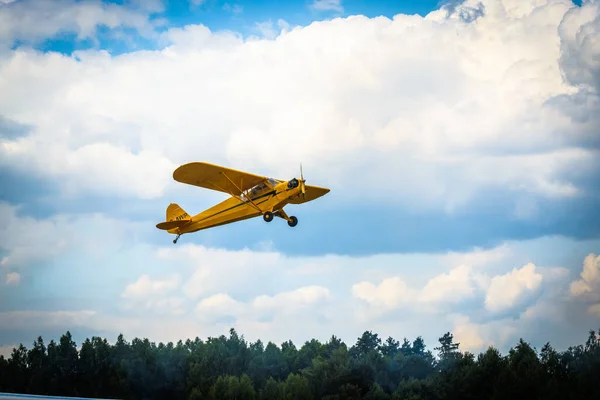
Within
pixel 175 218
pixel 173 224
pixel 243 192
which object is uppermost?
pixel 175 218

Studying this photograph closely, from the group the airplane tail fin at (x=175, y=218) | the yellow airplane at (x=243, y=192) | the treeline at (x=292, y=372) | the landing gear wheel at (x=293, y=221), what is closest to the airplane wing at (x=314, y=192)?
the yellow airplane at (x=243, y=192)

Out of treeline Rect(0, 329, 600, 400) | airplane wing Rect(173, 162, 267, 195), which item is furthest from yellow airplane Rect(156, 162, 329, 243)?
treeline Rect(0, 329, 600, 400)

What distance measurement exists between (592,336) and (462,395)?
1150 centimetres

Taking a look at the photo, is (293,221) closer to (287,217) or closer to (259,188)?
(287,217)

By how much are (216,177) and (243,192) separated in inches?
65.4

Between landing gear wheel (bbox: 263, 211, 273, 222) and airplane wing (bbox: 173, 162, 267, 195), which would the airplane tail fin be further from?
landing gear wheel (bbox: 263, 211, 273, 222)

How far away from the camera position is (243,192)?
3694 centimetres

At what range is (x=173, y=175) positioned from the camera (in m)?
36.5

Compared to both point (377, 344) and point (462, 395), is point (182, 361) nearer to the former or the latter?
point (377, 344)

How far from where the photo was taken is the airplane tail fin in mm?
40062

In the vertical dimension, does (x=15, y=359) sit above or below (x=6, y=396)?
above

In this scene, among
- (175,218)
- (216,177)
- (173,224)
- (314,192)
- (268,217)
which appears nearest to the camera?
(268,217)

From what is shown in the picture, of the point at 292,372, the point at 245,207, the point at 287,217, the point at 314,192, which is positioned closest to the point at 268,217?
the point at 287,217

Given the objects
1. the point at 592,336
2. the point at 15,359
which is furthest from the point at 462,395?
the point at 15,359
